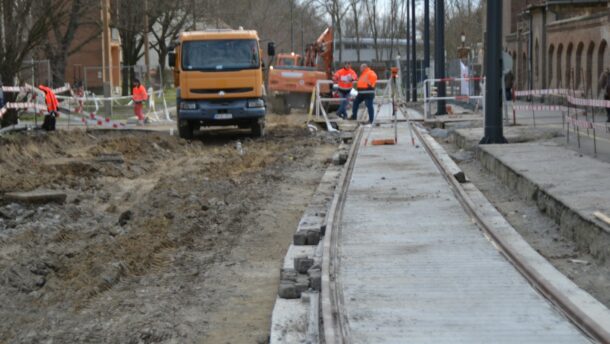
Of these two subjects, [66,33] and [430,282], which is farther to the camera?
[66,33]

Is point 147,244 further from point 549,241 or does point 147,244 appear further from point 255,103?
point 255,103

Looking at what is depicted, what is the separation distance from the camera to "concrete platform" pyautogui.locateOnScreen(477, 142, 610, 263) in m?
10.5

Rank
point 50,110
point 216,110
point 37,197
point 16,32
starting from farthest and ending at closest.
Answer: point 16,32, point 50,110, point 216,110, point 37,197

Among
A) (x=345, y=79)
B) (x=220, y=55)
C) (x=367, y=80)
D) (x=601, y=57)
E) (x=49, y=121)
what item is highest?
(x=601, y=57)

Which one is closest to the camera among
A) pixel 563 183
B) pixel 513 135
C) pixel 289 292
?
pixel 289 292

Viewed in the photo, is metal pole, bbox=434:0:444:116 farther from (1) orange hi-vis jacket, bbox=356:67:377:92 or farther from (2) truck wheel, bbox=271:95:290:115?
(2) truck wheel, bbox=271:95:290:115

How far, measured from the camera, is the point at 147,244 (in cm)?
1128

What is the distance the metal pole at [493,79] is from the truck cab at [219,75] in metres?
7.18

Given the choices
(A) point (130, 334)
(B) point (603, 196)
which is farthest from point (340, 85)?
(A) point (130, 334)

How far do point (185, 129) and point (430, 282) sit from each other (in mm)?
19868

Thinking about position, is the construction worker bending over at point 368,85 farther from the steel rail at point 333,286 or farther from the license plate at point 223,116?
the steel rail at point 333,286

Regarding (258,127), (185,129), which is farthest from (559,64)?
(185,129)

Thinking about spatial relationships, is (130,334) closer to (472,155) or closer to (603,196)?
(603,196)

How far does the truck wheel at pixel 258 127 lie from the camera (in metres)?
27.5
